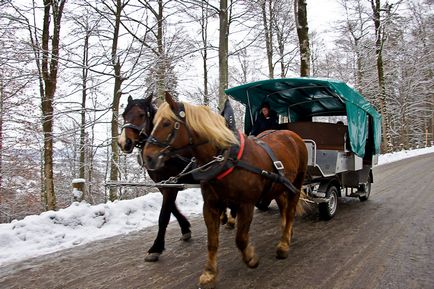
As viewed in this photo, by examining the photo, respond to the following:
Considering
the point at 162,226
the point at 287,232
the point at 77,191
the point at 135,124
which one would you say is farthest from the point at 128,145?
the point at 77,191

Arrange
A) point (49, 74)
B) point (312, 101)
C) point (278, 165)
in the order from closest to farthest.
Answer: point (278, 165)
point (312, 101)
point (49, 74)

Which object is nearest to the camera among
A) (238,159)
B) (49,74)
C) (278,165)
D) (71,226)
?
(238,159)

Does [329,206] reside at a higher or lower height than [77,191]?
lower

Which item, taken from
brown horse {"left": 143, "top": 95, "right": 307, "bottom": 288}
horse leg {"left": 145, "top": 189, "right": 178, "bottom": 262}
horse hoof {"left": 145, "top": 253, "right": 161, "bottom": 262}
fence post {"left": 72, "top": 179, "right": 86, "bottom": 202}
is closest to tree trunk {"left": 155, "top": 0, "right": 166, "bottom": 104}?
fence post {"left": 72, "top": 179, "right": 86, "bottom": 202}

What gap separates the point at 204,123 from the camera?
9.50ft

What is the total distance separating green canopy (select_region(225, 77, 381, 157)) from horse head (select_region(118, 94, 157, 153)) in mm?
2629

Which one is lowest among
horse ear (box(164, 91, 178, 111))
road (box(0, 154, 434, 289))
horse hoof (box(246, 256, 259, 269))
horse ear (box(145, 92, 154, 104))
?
road (box(0, 154, 434, 289))

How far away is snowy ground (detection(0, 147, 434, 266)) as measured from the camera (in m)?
4.26

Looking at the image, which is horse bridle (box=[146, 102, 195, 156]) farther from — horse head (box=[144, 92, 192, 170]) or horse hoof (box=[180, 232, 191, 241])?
horse hoof (box=[180, 232, 191, 241])

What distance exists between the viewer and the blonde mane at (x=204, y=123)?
9.39ft

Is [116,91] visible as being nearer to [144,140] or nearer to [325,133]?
[325,133]

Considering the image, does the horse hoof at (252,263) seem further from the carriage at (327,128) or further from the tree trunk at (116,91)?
the tree trunk at (116,91)

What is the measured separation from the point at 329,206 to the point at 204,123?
361 centimetres

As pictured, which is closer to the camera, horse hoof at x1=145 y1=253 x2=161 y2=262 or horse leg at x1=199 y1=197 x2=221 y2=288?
horse leg at x1=199 y1=197 x2=221 y2=288
